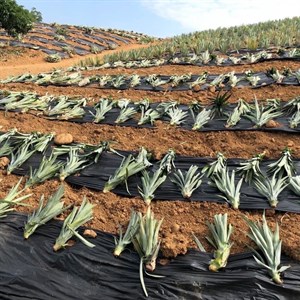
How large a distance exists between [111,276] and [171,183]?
1020mm

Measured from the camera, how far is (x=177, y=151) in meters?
3.49

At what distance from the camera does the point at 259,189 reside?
9.02 ft

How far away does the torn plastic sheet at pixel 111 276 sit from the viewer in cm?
199

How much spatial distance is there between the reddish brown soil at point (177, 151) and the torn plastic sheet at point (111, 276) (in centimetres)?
15

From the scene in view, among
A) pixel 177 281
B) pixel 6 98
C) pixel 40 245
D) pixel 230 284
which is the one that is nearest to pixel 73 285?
pixel 40 245

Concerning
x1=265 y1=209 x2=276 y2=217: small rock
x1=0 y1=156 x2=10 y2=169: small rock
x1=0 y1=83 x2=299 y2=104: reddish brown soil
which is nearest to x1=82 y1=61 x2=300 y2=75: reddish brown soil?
x1=0 y1=83 x2=299 y2=104: reddish brown soil

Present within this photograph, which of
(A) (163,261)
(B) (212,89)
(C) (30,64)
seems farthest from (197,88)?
(C) (30,64)

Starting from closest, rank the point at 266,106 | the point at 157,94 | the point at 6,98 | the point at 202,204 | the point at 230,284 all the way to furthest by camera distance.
A: the point at 230,284
the point at 202,204
the point at 266,106
the point at 6,98
the point at 157,94

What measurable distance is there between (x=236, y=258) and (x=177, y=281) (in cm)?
38

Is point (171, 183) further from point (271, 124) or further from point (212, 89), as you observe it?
point (212, 89)

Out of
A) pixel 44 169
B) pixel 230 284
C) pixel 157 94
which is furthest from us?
pixel 157 94

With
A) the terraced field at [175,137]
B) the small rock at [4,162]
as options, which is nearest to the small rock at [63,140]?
the terraced field at [175,137]

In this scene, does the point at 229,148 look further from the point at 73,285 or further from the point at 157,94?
the point at 157,94

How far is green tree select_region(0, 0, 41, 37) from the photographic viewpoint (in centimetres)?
1348
